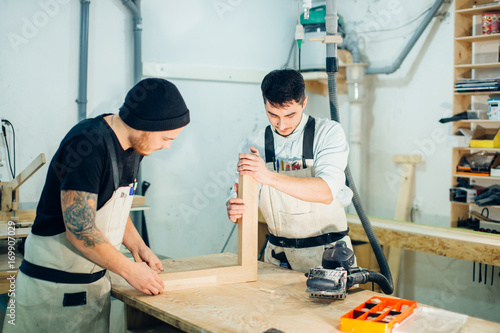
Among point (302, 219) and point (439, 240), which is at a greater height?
point (302, 219)

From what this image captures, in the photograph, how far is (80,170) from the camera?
62.2 inches

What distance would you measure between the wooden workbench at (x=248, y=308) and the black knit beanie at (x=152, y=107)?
0.64 m

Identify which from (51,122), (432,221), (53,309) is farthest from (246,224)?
(432,221)

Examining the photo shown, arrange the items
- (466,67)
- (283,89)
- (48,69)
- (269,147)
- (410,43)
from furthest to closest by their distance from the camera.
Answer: (410,43) < (466,67) < (48,69) < (269,147) < (283,89)

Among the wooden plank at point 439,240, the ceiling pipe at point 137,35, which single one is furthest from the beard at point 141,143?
the wooden plank at point 439,240

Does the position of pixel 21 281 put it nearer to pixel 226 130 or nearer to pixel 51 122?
pixel 51 122

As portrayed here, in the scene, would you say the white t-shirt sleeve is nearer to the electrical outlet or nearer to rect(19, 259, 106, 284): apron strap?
rect(19, 259, 106, 284): apron strap

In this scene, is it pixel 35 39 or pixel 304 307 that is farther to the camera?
pixel 35 39

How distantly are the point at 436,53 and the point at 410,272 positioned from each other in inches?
77.8

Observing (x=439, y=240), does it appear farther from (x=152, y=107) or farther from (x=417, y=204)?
(x=152, y=107)

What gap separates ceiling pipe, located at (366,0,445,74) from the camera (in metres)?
3.90

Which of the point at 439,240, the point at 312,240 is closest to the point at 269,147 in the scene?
the point at 312,240

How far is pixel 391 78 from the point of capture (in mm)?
4355

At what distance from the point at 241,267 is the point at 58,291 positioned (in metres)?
0.73
